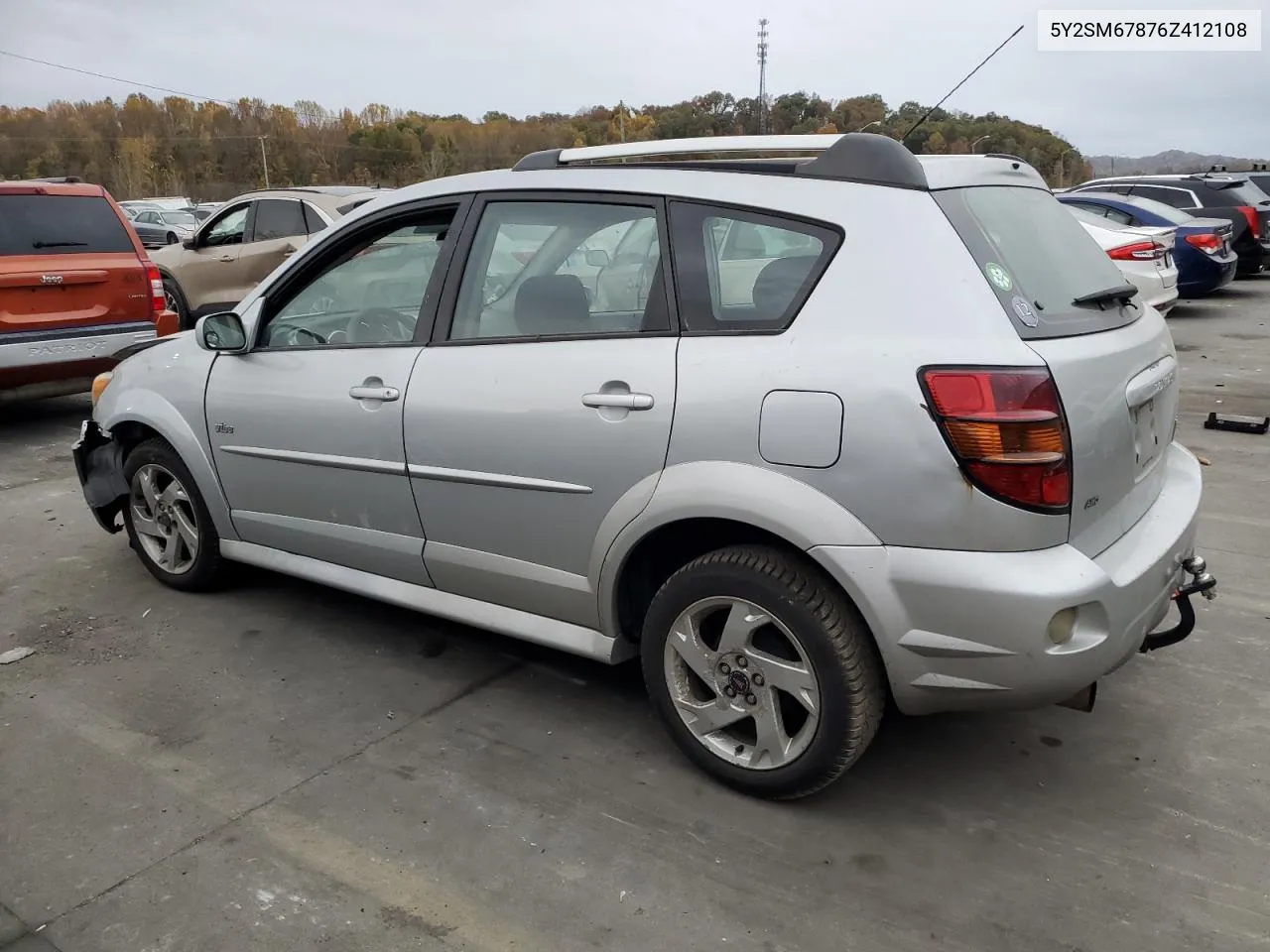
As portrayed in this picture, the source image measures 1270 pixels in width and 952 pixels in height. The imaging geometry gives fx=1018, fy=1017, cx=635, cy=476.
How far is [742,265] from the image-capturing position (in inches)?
114

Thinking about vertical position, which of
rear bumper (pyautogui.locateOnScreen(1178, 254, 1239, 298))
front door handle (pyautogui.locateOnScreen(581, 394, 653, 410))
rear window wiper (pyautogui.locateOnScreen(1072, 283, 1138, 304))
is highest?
rear window wiper (pyautogui.locateOnScreen(1072, 283, 1138, 304))

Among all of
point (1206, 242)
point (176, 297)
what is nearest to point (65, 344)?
point (176, 297)

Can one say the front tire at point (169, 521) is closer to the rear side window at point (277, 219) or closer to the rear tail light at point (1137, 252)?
the rear side window at point (277, 219)

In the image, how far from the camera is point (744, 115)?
13.2m

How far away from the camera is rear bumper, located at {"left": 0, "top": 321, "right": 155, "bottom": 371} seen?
7105mm

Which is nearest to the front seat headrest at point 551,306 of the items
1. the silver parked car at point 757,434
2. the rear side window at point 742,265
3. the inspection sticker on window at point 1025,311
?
the silver parked car at point 757,434

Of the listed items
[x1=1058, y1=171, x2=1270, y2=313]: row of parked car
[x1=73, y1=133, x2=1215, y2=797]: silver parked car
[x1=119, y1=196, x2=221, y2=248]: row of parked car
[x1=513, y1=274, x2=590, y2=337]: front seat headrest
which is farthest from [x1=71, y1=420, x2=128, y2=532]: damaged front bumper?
[x1=119, y1=196, x2=221, y2=248]: row of parked car

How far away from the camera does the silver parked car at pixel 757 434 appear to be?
246 centimetres

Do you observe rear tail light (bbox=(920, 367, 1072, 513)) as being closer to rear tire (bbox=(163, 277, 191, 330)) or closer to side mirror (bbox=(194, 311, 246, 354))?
side mirror (bbox=(194, 311, 246, 354))

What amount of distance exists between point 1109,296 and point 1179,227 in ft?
37.9

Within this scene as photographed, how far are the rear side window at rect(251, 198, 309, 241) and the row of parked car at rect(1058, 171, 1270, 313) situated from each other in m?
7.72

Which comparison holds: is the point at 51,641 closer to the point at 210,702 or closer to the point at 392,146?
the point at 210,702

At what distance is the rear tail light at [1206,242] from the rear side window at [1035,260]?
37.3ft

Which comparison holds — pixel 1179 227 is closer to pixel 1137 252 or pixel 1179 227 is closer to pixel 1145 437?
pixel 1137 252
